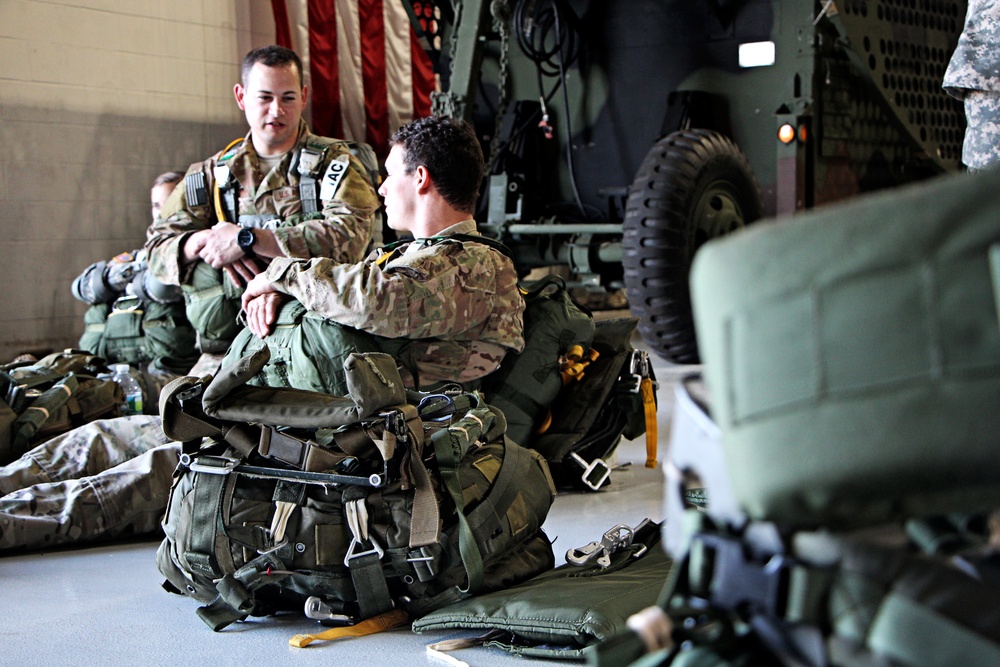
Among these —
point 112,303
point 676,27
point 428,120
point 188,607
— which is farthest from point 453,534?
point 676,27

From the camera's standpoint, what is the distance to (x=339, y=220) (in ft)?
12.7

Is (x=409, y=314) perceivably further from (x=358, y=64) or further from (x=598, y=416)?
(x=358, y=64)

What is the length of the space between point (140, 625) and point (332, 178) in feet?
6.12

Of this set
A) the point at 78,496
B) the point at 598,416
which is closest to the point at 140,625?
the point at 78,496

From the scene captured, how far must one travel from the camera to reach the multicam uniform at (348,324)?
9.55 feet

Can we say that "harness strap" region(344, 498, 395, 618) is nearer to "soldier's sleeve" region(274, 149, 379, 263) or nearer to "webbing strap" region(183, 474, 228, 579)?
"webbing strap" region(183, 474, 228, 579)

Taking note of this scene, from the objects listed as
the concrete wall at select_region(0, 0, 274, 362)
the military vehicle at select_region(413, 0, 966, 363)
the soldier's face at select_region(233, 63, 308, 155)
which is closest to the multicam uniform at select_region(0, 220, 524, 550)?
the soldier's face at select_region(233, 63, 308, 155)

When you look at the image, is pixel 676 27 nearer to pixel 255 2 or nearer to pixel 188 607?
pixel 255 2

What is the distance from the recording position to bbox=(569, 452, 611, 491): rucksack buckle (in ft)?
12.1

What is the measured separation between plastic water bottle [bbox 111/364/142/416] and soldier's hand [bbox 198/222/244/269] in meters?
0.79

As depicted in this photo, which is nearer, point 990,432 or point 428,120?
point 990,432

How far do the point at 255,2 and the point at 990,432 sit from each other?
7.05 metres

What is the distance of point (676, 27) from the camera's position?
251 inches

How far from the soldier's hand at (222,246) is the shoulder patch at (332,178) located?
36 centimetres
